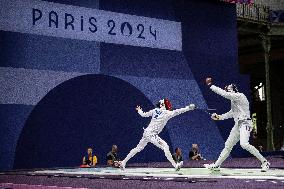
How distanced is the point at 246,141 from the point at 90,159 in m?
6.50

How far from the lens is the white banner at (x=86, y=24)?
15195mm

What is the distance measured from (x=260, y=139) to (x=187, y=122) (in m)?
18.8

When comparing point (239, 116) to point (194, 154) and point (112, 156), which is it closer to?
point (112, 156)

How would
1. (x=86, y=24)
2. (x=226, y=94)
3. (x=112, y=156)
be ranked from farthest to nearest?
(x=86, y=24) → (x=112, y=156) → (x=226, y=94)

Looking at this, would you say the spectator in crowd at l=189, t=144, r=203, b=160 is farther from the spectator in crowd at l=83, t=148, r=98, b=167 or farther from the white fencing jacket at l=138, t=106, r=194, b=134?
the white fencing jacket at l=138, t=106, r=194, b=134

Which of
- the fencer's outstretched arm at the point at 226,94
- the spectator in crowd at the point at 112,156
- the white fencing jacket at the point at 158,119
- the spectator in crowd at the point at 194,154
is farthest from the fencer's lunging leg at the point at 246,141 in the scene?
the spectator in crowd at the point at 194,154

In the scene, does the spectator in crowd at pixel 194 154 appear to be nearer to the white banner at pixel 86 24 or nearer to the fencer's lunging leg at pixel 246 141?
the white banner at pixel 86 24

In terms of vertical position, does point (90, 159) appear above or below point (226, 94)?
below

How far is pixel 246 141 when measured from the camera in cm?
1023

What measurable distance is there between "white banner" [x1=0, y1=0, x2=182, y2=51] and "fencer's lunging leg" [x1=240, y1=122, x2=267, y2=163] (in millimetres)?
7513

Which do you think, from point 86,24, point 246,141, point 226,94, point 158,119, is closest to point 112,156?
point 158,119

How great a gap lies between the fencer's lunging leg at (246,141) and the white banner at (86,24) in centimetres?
751

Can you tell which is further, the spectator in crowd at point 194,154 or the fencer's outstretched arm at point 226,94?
the spectator in crowd at point 194,154

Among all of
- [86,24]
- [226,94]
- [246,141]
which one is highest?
[86,24]
